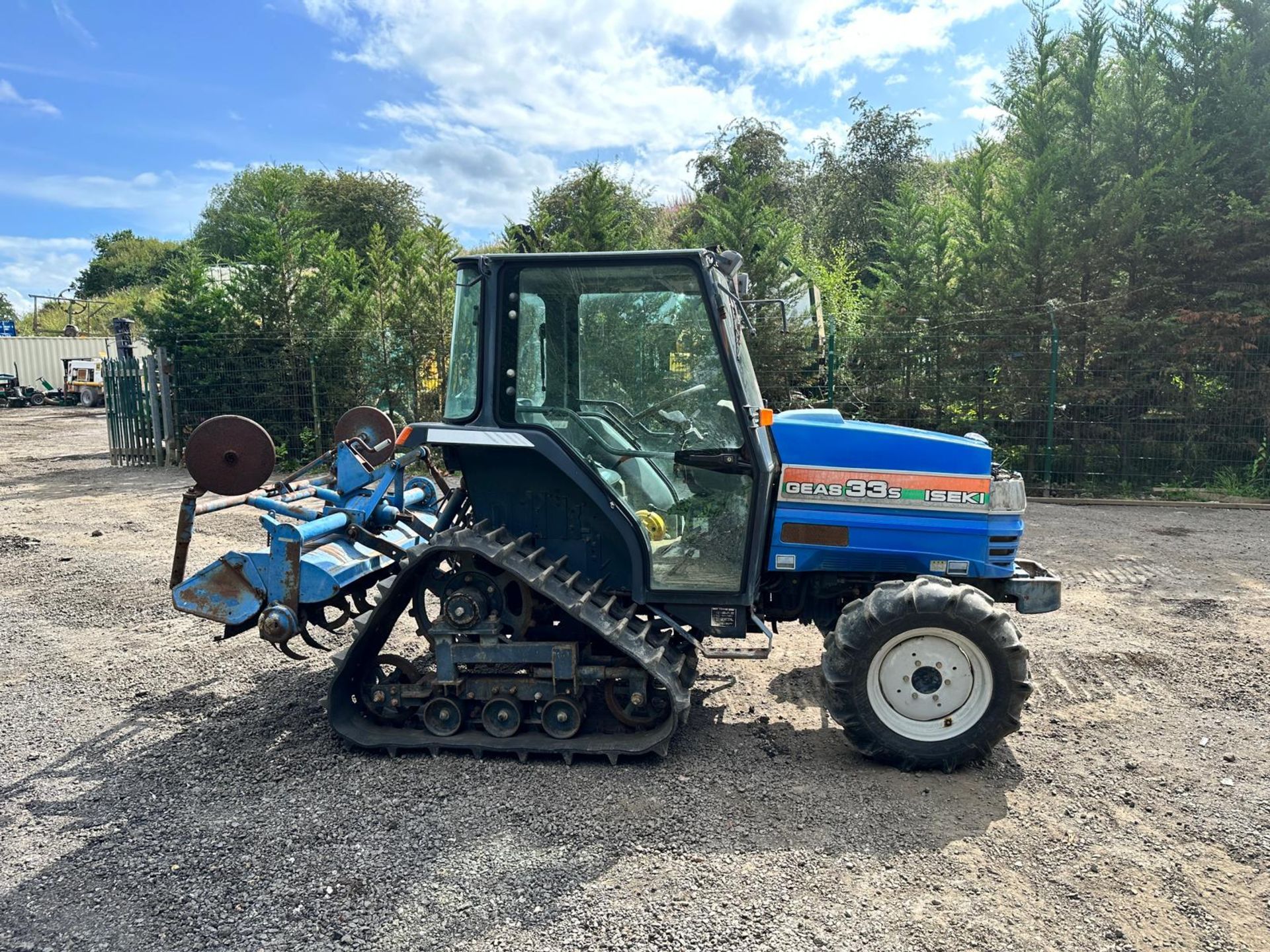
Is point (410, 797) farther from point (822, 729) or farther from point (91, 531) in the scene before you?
point (91, 531)

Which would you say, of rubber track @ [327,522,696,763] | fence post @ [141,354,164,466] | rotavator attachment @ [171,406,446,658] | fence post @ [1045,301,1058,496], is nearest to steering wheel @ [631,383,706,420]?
rubber track @ [327,522,696,763]

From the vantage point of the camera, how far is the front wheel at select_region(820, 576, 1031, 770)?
12.8ft

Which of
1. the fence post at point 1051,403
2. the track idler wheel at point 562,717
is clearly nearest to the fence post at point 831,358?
the fence post at point 1051,403

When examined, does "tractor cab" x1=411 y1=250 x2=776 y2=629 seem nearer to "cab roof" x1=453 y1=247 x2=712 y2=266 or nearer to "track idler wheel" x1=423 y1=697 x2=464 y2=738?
A: "cab roof" x1=453 y1=247 x2=712 y2=266

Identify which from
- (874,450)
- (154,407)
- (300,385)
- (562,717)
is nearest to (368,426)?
(562,717)

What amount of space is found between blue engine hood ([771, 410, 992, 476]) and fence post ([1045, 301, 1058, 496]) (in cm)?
842

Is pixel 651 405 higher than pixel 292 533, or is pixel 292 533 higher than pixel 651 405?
pixel 651 405

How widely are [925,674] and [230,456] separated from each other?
3.61 meters

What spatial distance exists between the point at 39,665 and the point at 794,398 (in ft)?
18.5

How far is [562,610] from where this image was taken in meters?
4.12

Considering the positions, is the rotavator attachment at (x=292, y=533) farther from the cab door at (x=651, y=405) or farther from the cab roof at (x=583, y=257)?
the cab roof at (x=583, y=257)

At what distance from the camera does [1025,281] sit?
12.5 meters

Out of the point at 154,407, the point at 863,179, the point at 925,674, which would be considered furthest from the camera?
the point at 863,179

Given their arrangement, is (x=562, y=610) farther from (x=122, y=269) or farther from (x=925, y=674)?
(x=122, y=269)
